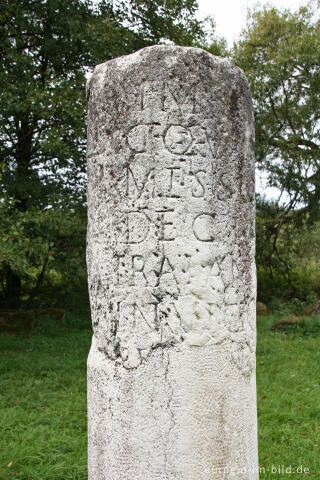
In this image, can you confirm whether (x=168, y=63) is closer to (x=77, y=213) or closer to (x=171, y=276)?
(x=171, y=276)

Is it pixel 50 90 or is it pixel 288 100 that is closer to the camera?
pixel 50 90

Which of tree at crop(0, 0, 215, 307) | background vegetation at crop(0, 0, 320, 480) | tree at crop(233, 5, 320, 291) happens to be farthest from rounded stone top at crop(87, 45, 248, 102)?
tree at crop(233, 5, 320, 291)

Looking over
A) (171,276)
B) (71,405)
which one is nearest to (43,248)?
(71,405)

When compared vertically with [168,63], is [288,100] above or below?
above

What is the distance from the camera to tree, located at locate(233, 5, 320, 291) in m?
11.4

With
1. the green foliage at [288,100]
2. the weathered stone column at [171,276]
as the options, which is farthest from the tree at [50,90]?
the weathered stone column at [171,276]

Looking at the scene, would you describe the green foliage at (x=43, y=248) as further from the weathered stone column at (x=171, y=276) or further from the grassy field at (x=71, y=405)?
the weathered stone column at (x=171, y=276)

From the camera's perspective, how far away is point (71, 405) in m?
5.41

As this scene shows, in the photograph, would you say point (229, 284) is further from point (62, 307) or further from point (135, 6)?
point (62, 307)

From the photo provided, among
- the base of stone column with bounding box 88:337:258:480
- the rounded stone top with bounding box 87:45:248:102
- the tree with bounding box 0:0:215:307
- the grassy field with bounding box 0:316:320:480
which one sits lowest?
the grassy field with bounding box 0:316:320:480

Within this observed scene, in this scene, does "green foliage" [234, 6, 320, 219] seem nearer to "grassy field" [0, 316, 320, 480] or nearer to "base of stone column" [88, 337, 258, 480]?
"grassy field" [0, 316, 320, 480]

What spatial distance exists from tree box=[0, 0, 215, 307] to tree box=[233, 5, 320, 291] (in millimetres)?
2760

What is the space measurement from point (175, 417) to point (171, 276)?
63cm

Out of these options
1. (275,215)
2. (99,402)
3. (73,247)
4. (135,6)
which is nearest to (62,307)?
(73,247)
